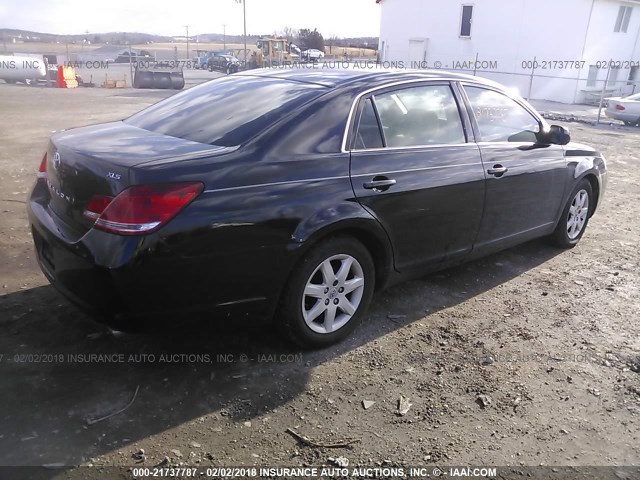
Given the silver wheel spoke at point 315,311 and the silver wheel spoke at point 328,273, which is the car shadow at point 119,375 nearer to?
the silver wheel spoke at point 315,311

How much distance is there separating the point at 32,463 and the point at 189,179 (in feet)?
4.91

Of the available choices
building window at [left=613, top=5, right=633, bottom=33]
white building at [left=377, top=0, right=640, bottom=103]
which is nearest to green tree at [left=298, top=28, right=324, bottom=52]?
white building at [left=377, top=0, right=640, bottom=103]

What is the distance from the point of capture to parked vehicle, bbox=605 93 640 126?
16984 mm

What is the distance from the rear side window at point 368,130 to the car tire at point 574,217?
2594mm

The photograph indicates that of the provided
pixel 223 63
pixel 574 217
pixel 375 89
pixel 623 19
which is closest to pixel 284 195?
pixel 375 89

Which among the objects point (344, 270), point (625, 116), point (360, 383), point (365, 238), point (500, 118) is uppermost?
point (500, 118)

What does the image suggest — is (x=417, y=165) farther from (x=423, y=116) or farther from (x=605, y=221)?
(x=605, y=221)

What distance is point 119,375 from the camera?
3148mm

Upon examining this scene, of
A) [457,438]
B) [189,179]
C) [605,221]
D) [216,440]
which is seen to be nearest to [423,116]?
[189,179]

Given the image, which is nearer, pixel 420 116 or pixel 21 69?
pixel 420 116

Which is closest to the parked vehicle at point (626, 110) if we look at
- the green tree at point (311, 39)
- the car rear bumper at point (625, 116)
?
the car rear bumper at point (625, 116)

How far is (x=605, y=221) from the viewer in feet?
21.8

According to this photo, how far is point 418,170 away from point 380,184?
0.39 metres

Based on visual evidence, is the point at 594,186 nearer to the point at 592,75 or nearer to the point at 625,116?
the point at 625,116
